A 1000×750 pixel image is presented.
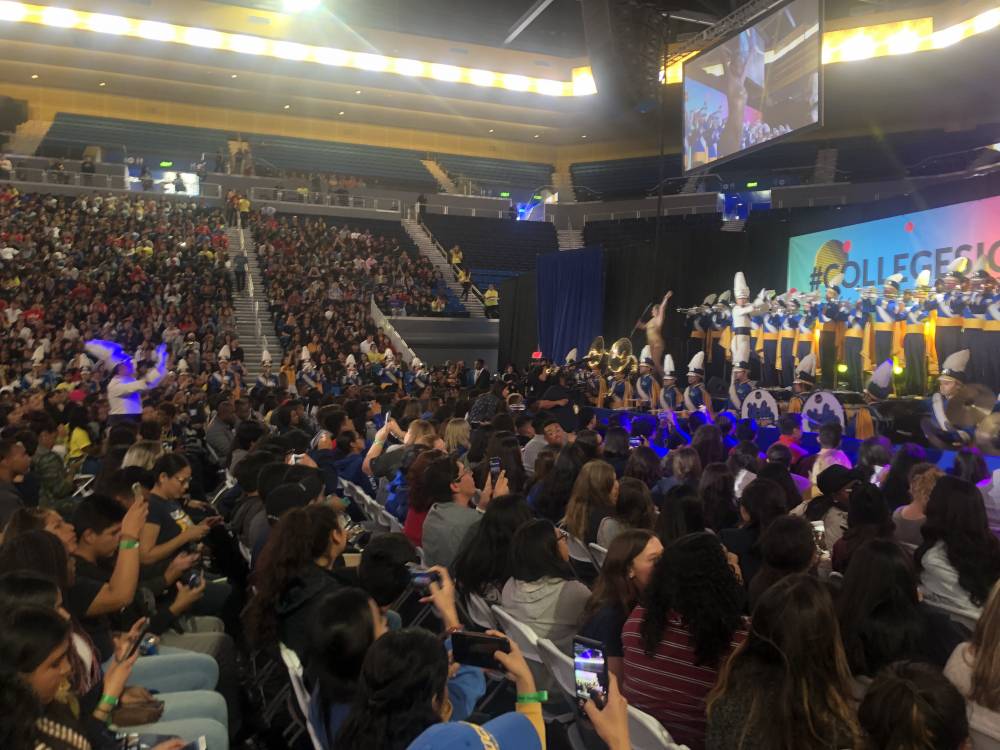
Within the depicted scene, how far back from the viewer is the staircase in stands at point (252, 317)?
826 inches

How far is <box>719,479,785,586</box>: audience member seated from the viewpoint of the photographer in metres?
4.01

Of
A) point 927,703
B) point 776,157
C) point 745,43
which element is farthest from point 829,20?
point 927,703

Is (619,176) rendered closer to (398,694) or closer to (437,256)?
(437,256)

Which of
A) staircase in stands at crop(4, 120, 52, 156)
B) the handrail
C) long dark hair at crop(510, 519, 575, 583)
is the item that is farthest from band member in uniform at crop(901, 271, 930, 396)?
staircase in stands at crop(4, 120, 52, 156)

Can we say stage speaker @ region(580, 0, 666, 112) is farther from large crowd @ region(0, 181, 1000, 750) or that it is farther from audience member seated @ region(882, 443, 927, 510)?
audience member seated @ region(882, 443, 927, 510)

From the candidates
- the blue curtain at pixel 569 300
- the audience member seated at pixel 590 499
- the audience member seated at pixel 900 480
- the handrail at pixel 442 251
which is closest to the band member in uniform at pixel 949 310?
the audience member seated at pixel 900 480

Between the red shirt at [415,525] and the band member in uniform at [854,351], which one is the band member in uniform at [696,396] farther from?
the red shirt at [415,525]

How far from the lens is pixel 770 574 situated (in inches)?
129

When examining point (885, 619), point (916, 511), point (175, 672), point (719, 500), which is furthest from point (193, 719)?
point (916, 511)

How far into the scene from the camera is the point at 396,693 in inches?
73.1

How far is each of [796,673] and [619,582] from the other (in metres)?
1.06

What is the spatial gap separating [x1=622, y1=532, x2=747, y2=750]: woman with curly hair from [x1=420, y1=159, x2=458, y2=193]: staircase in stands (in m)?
32.6

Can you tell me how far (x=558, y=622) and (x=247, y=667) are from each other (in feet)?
6.84

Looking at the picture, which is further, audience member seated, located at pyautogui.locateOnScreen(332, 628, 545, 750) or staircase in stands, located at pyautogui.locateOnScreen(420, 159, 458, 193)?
staircase in stands, located at pyautogui.locateOnScreen(420, 159, 458, 193)
